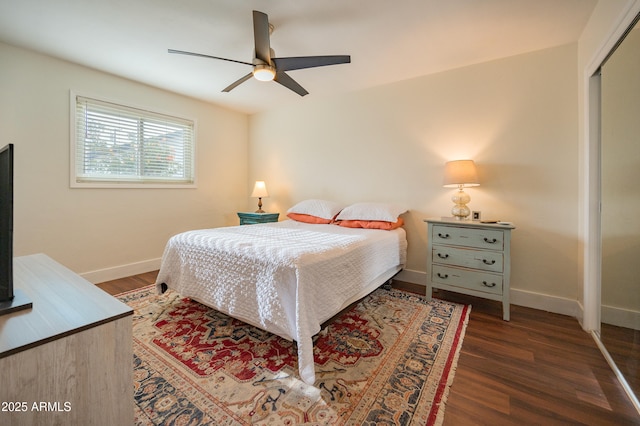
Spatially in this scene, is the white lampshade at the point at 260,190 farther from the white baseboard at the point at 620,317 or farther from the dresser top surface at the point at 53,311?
the white baseboard at the point at 620,317

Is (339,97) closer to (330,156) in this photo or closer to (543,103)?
(330,156)

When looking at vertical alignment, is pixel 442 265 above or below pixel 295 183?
below

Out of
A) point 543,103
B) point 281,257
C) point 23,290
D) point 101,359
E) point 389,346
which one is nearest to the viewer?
point 101,359

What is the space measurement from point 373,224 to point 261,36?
1969mm

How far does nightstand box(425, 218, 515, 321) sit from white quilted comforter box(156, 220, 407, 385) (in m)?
0.49

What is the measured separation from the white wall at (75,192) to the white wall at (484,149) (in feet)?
6.59

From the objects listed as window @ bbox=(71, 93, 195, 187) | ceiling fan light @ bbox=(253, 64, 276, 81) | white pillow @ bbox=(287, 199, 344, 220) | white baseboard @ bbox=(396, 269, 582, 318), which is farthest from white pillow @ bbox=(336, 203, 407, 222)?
window @ bbox=(71, 93, 195, 187)

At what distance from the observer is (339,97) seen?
3.53 meters

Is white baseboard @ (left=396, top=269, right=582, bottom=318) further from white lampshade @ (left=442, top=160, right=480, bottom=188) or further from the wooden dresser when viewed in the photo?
the wooden dresser

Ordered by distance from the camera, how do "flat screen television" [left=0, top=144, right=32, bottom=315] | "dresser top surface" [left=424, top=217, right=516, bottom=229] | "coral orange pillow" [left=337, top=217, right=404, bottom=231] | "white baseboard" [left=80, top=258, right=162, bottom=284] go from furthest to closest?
1. "white baseboard" [left=80, top=258, right=162, bottom=284]
2. "coral orange pillow" [left=337, top=217, right=404, bottom=231]
3. "dresser top surface" [left=424, top=217, right=516, bottom=229]
4. "flat screen television" [left=0, top=144, right=32, bottom=315]

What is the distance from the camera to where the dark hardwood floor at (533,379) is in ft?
4.00

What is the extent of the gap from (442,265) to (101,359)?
8.08 ft

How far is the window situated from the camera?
2.84 meters

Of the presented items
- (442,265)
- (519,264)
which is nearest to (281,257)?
(442,265)
